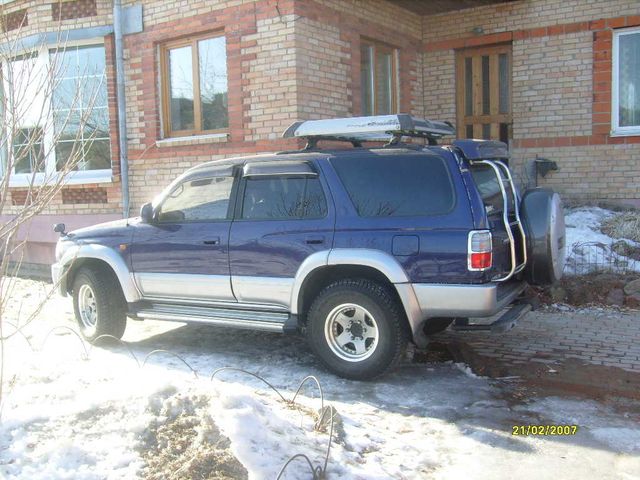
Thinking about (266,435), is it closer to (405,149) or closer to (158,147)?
(405,149)

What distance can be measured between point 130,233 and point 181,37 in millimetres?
5021

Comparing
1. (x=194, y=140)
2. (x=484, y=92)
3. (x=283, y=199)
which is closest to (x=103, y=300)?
(x=283, y=199)

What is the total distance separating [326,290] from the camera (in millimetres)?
5367

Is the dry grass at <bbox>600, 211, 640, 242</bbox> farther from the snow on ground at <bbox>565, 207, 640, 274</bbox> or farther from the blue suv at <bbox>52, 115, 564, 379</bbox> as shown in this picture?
the blue suv at <bbox>52, 115, 564, 379</bbox>

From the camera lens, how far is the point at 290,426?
151 inches

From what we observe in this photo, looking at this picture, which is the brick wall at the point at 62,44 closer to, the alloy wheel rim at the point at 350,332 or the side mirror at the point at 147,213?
the side mirror at the point at 147,213

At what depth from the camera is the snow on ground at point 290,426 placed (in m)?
3.39

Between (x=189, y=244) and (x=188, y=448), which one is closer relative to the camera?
(x=188, y=448)

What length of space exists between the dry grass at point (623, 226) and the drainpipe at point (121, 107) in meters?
7.33

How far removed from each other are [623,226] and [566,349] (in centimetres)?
350

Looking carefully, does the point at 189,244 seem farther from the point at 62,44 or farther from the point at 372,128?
the point at 62,44

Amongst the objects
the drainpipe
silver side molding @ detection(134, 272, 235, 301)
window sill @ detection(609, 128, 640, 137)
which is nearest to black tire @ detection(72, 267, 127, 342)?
silver side molding @ detection(134, 272, 235, 301)

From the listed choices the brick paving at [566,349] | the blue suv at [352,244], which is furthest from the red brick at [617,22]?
the blue suv at [352,244]

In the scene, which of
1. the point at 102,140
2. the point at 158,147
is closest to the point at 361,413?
the point at 158,147
